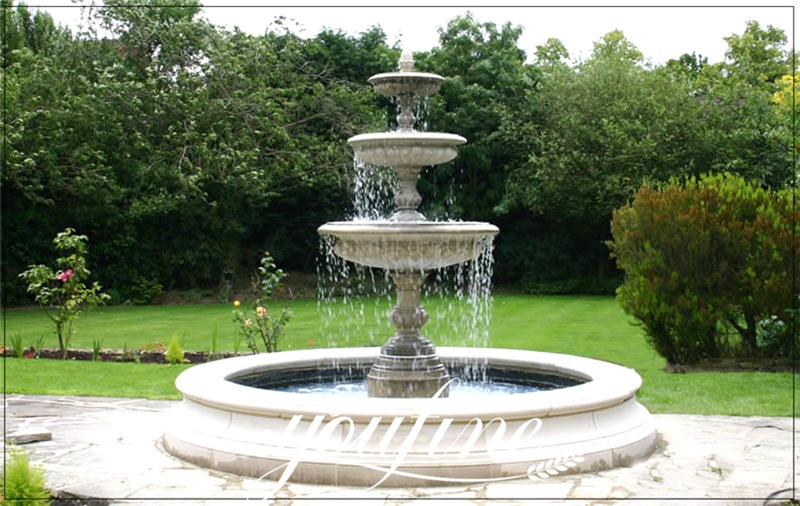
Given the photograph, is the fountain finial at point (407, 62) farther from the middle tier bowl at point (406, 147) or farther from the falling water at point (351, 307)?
the falling water at point (351, 307)

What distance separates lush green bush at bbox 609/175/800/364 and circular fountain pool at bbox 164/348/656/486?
19.0 feet

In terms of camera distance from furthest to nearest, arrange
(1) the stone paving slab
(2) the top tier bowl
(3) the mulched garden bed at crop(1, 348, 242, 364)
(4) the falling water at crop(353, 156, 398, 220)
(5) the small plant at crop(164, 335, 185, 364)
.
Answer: (4) the falling water at crop(353, 156, 398, 220) → (3) the mulched garden bed at crop(1, 348, 242, 364) → (5) the small plant at crop(164, 335, 185, 364) → (2) the top tier bowl → (1) the stone paving slab

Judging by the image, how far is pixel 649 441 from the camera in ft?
24.3

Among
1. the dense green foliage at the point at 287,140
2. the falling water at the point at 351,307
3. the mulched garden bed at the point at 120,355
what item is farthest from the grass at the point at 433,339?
the dense green foliage at the point at 287,140

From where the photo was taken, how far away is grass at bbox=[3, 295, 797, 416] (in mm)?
10750

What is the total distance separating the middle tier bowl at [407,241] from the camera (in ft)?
25.4

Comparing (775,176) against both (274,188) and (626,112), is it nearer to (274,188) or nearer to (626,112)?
(626,112)

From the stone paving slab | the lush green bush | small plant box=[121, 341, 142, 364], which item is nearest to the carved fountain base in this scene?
the stone paving slab

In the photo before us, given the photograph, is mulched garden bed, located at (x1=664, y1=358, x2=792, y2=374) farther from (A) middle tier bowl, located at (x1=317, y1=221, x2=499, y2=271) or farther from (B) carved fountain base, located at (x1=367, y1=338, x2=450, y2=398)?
(A) middle tier bowl, located at (x1=317, y1=221, x2=499, y2=271)

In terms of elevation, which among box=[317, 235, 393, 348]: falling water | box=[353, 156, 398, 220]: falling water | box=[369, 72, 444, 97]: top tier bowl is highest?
box=[369, 72, 444, 97]: top tier bowl

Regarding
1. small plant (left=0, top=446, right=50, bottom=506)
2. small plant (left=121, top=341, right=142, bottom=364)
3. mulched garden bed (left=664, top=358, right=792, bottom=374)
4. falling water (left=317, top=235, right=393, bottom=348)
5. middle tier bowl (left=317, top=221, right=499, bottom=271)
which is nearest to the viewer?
small plant (left=0, top=446, right=50, bottom=506)

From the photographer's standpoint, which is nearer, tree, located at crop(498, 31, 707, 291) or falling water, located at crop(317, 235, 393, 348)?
falling water, located at crop(317, 235, 393, 348)

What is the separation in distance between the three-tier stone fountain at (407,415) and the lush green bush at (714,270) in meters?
4.36

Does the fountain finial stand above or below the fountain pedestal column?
above
